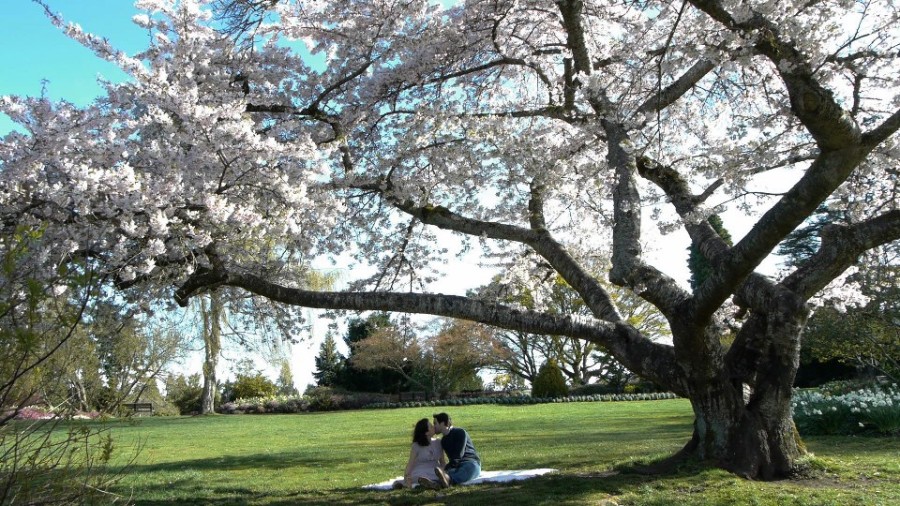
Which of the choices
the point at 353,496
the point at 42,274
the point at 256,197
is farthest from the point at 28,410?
the point at 256,197

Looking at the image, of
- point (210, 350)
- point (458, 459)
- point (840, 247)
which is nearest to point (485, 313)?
point (458, 459)

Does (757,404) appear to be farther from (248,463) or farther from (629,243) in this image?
(248,463)

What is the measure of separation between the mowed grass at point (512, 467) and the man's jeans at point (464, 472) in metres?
0.28

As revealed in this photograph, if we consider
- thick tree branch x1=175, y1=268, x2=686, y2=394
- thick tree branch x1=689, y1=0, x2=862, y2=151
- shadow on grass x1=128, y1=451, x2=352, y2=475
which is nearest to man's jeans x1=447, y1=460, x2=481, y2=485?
thick tree branch x1=175, y1=268, x2=686, y2=394

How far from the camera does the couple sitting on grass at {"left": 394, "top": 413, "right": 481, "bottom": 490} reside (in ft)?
24.4

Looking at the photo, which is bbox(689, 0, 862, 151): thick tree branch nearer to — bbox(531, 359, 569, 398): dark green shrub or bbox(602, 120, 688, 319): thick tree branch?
bbox(602, 120, 688, 319): thick tree branch

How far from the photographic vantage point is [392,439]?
13.8 m

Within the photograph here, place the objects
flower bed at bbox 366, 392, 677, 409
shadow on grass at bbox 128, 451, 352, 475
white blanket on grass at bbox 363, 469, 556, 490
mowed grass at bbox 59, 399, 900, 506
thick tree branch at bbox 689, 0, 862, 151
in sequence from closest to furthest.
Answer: thick tree branch at bbox 689, 0, 862, 151 < mowed grass at bbox 59, 399, 900, 506 < white blanket on grass at bbox 363, 469, 556, 490 < shadow on grass at bbox 128, 451, 352, 475 < flower bed at bbox 366, 392, 677, 409

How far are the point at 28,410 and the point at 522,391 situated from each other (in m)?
Result: 33.3

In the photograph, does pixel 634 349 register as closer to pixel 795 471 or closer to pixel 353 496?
pixel 795 471

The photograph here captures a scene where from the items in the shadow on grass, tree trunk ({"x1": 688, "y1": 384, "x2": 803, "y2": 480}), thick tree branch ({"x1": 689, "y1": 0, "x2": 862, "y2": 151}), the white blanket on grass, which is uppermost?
thick tree branch ({"x1": 689, "y1": 0, "x2": 862, "y2": 151})

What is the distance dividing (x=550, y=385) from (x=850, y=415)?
18883mm

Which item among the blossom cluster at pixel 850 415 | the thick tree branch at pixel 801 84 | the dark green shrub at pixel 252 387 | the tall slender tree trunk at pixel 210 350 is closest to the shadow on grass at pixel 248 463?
the tall slender tree trunk at pixel 210 350

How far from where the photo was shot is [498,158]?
9117 mm
